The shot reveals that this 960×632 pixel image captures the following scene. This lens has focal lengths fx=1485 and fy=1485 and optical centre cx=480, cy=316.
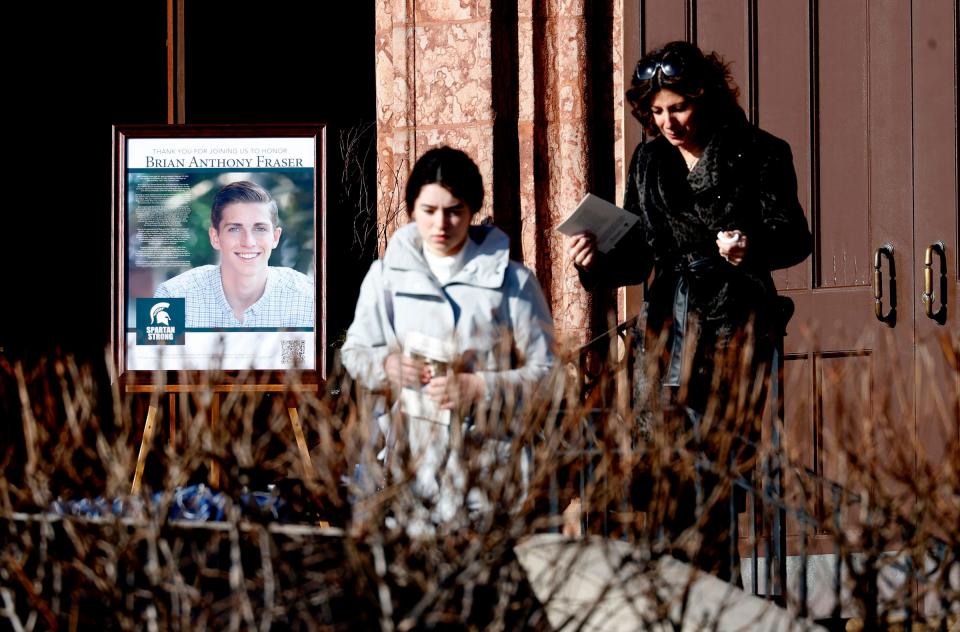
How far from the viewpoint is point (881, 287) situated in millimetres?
6312

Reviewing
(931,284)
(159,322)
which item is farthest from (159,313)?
(931,284)

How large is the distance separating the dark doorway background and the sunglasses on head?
13.8 ft

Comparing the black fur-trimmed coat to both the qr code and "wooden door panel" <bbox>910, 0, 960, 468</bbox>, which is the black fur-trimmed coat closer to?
"wooden door panel" <bbox>910, 0, 960, 468</bbox>

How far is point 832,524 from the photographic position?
136 inches

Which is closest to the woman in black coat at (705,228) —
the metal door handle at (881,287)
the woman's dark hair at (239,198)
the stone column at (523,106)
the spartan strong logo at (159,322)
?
the metal door handle at (881,287)

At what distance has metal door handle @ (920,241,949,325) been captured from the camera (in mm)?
6207

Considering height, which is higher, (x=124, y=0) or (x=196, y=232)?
(x=124, y=0)

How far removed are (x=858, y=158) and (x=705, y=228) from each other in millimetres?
1961

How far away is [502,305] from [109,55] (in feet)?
19.5

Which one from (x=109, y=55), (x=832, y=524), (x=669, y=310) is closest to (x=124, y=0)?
(x=109, y=55)

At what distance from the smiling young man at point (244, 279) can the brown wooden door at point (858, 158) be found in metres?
2.17

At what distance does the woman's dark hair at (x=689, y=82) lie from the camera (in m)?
4.55

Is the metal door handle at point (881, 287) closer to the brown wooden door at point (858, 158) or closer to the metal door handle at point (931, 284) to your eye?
the brown wooden door at point (858, 158)

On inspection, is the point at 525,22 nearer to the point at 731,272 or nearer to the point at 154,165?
the point at 154,165
